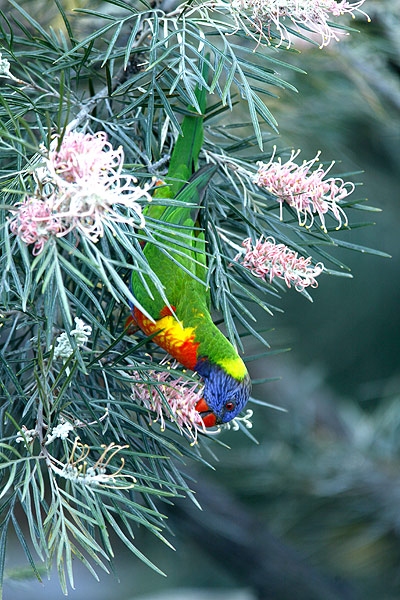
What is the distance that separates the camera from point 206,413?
2.75 feet

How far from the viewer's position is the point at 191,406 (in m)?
0.71

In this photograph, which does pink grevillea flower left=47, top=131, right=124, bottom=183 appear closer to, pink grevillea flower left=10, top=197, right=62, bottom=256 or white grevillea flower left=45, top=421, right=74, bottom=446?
pink grevillea flower left=10, top=197, right=62, bottom=256

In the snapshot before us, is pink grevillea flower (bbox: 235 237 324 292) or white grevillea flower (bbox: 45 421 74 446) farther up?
pink grevillea flower (bbox: 235 237 324 292)

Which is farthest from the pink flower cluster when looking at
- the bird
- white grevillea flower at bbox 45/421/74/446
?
the bird

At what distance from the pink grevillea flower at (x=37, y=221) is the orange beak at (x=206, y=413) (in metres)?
0.39

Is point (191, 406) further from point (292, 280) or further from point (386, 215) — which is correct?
point (386, 215)

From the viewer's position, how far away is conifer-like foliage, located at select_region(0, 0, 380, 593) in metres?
0.51

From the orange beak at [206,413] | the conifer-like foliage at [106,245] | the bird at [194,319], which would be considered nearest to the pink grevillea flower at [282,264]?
the conifer-like foliage at [106,245]

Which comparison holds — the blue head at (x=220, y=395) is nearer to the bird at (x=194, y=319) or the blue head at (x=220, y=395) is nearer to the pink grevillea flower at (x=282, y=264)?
the bird at (x=194, y=319)

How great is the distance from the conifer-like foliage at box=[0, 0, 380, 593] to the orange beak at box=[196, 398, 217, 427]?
0.13 ft

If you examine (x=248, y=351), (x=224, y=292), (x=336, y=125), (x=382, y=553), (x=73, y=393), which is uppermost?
(x=336, y=125)

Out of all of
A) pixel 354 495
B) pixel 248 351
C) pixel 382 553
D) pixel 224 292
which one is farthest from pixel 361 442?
pixel 224 292

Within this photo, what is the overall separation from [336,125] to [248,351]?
725 mm

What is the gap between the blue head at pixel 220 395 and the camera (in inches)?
32.1
